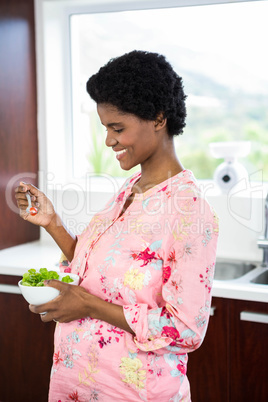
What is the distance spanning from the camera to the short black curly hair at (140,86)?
1.19 metres

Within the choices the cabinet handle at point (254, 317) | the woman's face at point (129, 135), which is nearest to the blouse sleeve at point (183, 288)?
the woman's face at point (129, 135)

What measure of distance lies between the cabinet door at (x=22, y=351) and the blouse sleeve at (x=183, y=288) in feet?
3.77

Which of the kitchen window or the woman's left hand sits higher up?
the kitchen window

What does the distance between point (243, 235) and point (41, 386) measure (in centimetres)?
109

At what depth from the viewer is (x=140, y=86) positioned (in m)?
1.18

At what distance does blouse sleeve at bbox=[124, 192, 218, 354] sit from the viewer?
1137mm

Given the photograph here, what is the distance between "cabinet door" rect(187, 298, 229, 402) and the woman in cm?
67

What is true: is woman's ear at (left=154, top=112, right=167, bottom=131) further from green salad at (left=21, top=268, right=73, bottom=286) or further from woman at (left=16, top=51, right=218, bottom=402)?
green salad at (left=21, top=268, right=73, bottom=286)

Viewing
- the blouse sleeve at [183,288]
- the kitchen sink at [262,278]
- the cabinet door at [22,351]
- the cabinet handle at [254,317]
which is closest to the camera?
the blouse sleeve at [183,288]

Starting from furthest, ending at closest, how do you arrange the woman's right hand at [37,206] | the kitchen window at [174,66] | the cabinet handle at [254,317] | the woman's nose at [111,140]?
the kitchen window at [174,66] → the cabinet handle at [254,317] → the woman's right hand at [37,206] → the woman's nose at [111,140]

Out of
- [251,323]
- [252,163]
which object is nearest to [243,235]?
[252,163]

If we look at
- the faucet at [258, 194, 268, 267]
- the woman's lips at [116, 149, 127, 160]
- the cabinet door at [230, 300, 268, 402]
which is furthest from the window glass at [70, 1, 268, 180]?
the woman's lips at [116, 149, 127, 160]

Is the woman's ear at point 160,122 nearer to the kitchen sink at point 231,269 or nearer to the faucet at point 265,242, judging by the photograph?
the faucet at point 265,242

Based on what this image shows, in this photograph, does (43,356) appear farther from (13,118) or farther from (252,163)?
(252,163)
